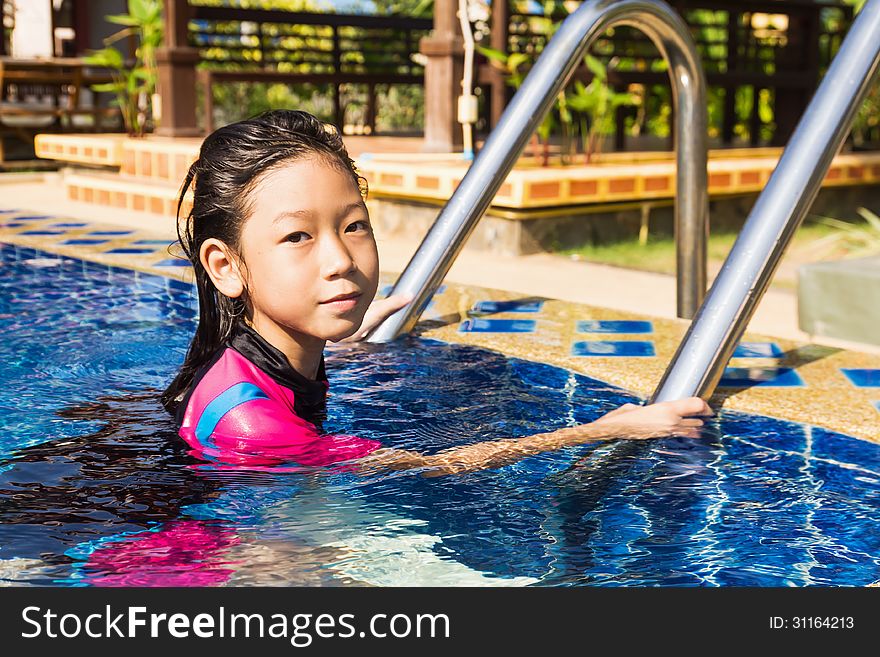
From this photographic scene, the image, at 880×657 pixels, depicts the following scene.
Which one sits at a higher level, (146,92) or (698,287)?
(146,92)

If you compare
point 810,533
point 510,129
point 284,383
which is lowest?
point 810,533

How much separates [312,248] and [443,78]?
19.3ft

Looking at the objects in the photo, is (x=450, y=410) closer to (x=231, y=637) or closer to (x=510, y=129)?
(x=510, y=129)

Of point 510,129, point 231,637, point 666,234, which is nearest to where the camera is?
point 231,637

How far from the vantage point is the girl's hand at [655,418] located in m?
2.85

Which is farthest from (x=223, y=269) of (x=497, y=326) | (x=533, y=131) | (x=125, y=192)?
(x=125, y=192)

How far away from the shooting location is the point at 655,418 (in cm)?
288

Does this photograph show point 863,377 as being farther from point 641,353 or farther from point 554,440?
point 554,440

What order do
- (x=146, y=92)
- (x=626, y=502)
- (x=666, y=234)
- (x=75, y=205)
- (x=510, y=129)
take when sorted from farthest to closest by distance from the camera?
(x=146, y=92), (x=75, y=205), (x=666, y=234), (x=510, y=129), (x=626, y=502)

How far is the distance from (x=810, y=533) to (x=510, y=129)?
69.4 inches

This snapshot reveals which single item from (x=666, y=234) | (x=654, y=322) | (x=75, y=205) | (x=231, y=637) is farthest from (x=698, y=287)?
(x=75, y=205)

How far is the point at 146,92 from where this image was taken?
33.9 feet

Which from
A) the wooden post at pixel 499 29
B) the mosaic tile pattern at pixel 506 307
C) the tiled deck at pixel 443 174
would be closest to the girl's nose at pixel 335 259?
the mosaic tile pattern at pixel 506 307

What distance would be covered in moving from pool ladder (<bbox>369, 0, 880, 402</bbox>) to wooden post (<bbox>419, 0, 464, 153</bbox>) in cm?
396
